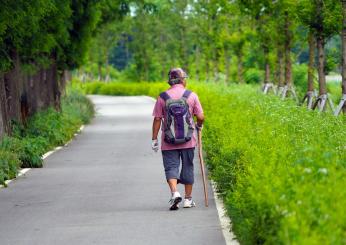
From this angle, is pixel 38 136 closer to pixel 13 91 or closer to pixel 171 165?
pixel 13 91

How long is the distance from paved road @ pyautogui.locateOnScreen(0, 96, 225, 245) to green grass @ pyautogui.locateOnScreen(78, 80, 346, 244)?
0.77 meters

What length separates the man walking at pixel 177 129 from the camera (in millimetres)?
13664

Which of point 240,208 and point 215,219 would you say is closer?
point 240,208

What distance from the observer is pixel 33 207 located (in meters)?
14.2

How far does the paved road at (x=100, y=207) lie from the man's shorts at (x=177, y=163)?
1.38 ft

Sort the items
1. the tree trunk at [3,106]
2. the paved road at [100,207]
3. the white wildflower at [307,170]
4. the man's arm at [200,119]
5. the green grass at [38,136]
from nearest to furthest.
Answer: the white wildflower at [307,170] < the paved road at [100,207] < the man's arm at [200,119] < the green grass at [38,136] < the tree trunk at [3,106]

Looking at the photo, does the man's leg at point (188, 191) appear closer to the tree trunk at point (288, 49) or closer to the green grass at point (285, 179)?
the green grass at point (285, 179)

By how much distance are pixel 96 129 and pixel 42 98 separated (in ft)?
11.5

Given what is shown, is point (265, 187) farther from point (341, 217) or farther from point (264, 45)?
point (264, 45)

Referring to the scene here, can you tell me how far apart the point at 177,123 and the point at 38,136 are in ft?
38.4

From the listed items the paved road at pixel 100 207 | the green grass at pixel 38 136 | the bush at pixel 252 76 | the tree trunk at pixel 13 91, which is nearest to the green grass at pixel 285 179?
the paved road at pixel 100 207

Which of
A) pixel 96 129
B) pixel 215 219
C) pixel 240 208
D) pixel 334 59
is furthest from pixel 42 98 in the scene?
pixel 240 208

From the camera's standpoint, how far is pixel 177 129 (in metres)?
13.6

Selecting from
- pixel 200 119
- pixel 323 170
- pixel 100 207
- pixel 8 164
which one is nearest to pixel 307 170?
pixel 323 170
